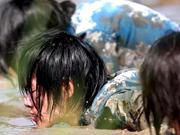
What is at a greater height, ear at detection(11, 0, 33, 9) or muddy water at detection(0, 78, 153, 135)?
ear at detection(11, 0, 33, 9)

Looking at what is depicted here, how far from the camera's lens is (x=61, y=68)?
2938 mm

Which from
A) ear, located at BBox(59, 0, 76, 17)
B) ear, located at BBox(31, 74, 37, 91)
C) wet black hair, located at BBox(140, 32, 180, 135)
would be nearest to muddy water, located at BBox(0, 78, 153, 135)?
ear, located at BBox(31, 74, 37, 91)

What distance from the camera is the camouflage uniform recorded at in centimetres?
285

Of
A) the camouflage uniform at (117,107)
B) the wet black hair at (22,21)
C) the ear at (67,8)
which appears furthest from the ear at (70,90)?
the ear at (67,8)

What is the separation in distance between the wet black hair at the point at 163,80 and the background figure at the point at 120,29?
2.16m

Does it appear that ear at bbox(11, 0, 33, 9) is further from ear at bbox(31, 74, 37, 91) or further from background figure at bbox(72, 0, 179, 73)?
ear at bbox(31, 74, 37, 91)

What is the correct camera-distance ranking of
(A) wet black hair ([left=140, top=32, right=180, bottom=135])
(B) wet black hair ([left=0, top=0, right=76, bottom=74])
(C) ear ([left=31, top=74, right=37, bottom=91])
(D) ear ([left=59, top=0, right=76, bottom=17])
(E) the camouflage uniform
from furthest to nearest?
(D) ear ([left=59, top=0, right=76, bottom=17])
(B) wet black hair ([left=0, top=0, right=76, bottom=74])
(C) ear ([left=31, top=74, right=37, bottom=91])
(E) the camouflage uniform
(A) wet black hair ([left=140, top=32, right=180, bottom=135])

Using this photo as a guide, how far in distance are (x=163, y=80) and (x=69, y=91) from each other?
0.74 m

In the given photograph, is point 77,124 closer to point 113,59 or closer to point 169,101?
point 169,101

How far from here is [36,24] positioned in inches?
164

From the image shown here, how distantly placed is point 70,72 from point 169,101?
2.44ft

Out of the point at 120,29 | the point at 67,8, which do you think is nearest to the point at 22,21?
the point at 67,8

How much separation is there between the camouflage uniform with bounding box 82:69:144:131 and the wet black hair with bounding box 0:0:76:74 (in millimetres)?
1190

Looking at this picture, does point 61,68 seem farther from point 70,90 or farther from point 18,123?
point 18,123
